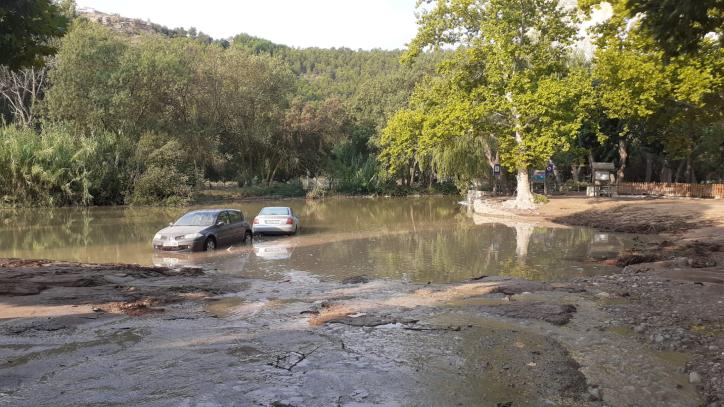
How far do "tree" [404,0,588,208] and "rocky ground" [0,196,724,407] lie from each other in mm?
20672

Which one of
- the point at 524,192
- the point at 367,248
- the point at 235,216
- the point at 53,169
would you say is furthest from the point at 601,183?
the point at 53,169

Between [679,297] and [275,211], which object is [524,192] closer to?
[275,211]

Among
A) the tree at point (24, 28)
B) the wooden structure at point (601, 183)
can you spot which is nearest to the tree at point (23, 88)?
the tree at point (24, 28)

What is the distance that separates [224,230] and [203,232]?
1.24m

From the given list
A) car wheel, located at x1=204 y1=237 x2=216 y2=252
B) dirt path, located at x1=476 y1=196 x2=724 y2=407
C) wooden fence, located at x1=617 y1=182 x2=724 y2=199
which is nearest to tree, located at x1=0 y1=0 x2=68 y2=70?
car wheel, located at x1=204 y1=237 x2=216 y2=252

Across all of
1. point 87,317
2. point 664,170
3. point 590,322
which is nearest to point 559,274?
point 590,322

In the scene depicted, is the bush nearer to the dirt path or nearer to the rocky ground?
the rocky ground

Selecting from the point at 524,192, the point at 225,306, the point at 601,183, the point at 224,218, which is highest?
the point at 601,183

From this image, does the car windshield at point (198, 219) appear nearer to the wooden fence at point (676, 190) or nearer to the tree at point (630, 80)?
the tree at point (630, 80)

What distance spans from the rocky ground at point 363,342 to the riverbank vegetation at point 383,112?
4.56 meters

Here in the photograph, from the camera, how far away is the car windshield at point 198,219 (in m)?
19.2

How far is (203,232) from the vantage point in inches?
724

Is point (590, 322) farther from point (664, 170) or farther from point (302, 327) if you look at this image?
point (664, 170)

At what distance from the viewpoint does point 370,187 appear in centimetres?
6419
